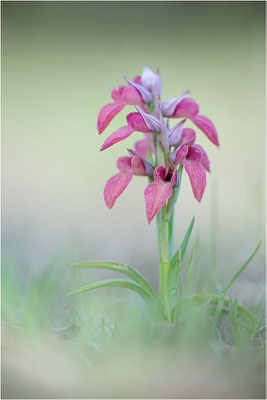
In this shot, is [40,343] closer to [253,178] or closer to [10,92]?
[253,178]

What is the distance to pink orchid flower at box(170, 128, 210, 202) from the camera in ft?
1.99

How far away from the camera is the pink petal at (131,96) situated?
646 mm

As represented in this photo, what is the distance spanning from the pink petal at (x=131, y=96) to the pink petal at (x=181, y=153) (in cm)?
10

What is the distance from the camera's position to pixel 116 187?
665 mm

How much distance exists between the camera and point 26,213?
1.50 m

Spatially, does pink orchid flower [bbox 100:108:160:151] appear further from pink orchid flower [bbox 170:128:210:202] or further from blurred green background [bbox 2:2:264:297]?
blurred green background [bbox 2:2:264:297]

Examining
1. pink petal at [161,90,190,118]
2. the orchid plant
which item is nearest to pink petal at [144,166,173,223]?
the orchid plant

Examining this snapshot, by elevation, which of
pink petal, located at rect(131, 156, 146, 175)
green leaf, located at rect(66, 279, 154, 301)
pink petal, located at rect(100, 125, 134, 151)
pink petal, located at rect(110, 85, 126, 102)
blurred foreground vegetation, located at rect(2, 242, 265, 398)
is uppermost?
pink petal, located at rect(110, 85, 126, 102)

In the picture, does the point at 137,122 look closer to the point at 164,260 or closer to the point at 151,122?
the point at 151,122

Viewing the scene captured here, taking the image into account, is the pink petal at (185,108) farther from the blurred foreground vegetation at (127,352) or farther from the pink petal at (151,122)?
the blurred foreground vegetation at (127,352)

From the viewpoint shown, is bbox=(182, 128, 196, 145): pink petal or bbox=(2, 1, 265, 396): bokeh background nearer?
bbox=(182, 128, 196, 145): pink petal

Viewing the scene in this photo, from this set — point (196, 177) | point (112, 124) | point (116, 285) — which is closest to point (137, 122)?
point (196, 177)

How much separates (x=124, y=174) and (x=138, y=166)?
0.09 feet

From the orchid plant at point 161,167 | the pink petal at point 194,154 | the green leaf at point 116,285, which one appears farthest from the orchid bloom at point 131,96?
the green leaf at point 116,285
